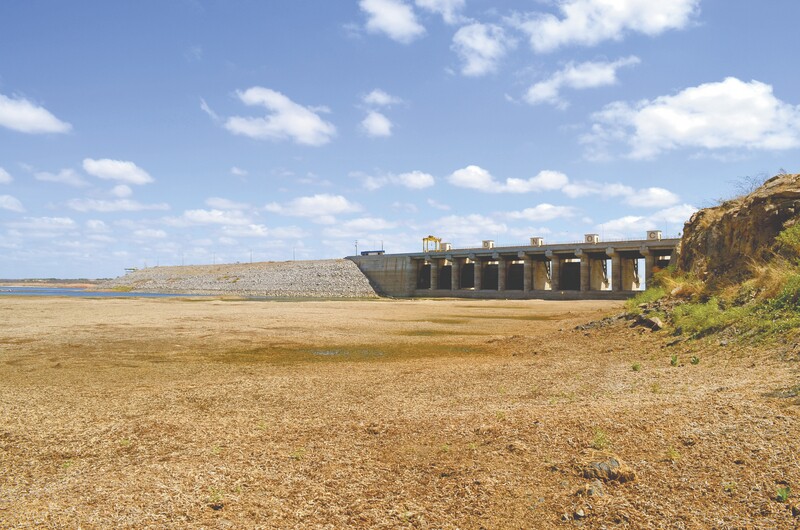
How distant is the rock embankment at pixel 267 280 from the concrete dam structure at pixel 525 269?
15.9ft

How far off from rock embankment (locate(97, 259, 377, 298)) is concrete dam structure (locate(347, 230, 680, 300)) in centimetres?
486

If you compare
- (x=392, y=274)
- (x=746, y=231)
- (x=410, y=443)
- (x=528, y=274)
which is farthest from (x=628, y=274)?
(x=410, y=443)

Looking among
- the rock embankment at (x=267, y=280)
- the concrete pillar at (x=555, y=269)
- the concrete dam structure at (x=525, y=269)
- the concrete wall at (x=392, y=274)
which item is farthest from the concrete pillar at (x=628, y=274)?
the rock embankment at (x=267, y=280)

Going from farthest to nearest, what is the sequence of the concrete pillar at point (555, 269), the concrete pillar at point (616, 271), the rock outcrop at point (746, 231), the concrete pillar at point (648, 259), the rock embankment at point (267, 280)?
the rock embankment at point (267, 280) → the concrete pillar at point (555, 269) → the concrete pillar at point (616, 271) → the concrete pillar at point (648, 259) → the rock outcrop at point (746, 231)

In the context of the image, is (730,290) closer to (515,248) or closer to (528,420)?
(528,420)

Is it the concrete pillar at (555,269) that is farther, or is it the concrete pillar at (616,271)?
the concrete pillar at (555,269)

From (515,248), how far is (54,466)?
79.1 meters

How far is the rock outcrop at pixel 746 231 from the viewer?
20.4m

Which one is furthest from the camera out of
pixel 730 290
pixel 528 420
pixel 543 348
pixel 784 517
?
pixel 543 348

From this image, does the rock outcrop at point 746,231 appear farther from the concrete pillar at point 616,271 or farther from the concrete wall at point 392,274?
the concrete wall at point 392,274

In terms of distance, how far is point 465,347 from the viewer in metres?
22.9

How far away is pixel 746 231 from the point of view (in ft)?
71.9

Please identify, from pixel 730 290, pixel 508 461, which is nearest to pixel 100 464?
pixel 508 461

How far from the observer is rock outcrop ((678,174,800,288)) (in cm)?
2036
